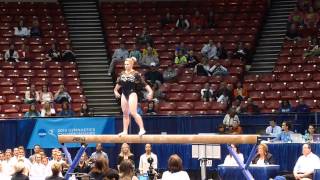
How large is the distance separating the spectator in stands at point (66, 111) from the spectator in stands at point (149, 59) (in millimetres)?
3410

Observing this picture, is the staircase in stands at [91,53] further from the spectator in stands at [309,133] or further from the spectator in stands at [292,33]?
the spectator in stands at [309,133]

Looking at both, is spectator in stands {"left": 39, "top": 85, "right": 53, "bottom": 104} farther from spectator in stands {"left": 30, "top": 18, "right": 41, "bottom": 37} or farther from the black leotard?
the black leotard

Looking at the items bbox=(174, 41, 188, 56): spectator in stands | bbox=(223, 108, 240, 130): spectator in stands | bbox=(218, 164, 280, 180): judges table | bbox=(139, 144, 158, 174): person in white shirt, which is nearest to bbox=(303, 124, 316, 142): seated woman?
bbox=(223, 108, 240, 130): spectator in stands

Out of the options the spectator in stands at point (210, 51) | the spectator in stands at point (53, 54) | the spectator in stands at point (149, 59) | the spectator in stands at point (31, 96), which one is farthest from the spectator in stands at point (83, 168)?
the spectator in stands at point (210, 51)

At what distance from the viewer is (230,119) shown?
1950 cm

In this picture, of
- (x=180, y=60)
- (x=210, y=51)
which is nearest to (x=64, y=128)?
(x=180, y=60)

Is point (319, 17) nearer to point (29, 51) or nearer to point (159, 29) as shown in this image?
point (159, 29)

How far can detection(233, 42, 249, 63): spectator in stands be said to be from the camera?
23906 mm

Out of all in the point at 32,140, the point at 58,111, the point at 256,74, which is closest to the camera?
the point at 32,140

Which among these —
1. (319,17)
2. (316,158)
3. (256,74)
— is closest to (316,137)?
(316,158)

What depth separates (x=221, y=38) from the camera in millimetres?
24891

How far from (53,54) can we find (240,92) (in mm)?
6159

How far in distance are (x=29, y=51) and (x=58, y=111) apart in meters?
3.66

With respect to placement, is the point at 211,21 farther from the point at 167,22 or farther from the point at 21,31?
the point at 21,31
